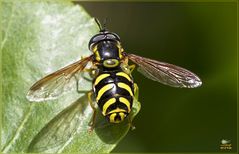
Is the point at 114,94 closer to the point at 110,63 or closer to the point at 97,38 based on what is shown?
the point at 110,63

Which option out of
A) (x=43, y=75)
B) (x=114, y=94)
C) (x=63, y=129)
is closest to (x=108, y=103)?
(x=114, y=94)

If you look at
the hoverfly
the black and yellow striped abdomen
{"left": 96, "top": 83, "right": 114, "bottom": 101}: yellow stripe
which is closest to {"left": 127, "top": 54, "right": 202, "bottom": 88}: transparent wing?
the hoverfly

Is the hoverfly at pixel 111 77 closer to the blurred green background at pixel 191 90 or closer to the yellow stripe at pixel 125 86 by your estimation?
the yellow stripe at pixel 125 86

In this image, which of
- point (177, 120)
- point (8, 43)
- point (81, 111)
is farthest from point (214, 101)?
point (8, 43)

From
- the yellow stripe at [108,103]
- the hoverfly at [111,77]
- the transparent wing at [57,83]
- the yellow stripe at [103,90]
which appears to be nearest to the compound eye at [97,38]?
the hoverfly at [111,77]

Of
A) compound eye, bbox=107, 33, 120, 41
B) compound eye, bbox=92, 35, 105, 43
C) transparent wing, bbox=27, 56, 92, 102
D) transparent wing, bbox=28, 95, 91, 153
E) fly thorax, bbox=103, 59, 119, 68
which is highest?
compound eye, bbox=92, 35, 105, 43

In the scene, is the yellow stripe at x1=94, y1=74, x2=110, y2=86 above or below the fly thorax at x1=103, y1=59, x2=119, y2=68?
below

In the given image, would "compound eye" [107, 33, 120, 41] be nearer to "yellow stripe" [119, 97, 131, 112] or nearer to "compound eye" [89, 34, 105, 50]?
"compound eye" [89, 34, 105, 50]
